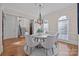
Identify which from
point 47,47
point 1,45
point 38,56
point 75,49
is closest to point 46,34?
point 47,47

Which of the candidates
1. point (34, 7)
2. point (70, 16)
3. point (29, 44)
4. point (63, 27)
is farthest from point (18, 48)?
point (70, 16)

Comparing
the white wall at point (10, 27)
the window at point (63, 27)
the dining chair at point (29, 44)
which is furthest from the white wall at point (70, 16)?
the white wall at point (10, 27)

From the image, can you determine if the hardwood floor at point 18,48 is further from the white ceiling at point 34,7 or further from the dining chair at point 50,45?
the white ceiling at point 34,7

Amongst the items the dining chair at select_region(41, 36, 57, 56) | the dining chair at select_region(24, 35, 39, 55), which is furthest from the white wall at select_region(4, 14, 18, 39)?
the dining chair at select_region(41, 36, 57, 56)

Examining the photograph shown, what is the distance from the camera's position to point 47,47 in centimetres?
267

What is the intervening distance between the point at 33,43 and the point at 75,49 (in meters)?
0.82

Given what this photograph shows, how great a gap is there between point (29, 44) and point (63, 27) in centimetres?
74

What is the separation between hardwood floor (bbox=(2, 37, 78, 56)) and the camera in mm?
2564

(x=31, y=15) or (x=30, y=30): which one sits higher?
(x=31, y=15)

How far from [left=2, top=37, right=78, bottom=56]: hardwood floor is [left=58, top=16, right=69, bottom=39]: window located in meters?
0.16

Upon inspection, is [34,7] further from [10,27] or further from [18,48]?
[18,48]

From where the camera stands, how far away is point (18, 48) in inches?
102

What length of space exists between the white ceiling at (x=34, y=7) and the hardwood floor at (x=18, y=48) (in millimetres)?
535

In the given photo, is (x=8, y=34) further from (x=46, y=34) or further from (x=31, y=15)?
(x=46, y=34)
